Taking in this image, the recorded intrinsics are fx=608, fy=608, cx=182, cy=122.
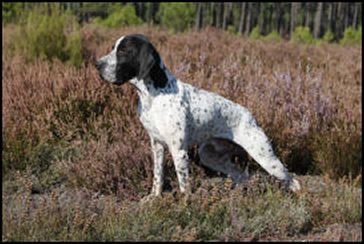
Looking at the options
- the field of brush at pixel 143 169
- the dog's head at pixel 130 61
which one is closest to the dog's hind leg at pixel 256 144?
the field of brush at pixel 143 169

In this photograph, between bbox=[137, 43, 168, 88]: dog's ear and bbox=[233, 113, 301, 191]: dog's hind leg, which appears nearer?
bbox=[137, 43, 168, 88]: dog's ear

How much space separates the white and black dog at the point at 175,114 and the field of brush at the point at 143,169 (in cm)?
22

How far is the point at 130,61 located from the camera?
398 cm

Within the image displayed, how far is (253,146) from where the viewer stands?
175 inches

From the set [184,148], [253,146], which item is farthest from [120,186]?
[253,146]

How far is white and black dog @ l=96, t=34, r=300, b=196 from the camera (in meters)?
4.00

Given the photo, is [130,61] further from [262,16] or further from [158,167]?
[262,16]

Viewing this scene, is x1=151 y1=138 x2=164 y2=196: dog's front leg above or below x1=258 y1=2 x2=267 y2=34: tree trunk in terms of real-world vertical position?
above

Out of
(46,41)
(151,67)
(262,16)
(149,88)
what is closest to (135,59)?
(151,67)

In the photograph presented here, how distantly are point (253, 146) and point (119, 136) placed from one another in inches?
53.5

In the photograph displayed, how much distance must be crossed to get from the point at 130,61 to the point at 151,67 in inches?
6.2

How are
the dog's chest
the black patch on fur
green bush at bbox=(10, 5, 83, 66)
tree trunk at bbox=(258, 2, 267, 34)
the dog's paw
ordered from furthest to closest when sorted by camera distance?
tree trunk at bbox=(258, 2, 267, 34)
green bush at bbox=(10, 5, 83, 66)
the dog's paw
the dog's chest
the black patch on fur

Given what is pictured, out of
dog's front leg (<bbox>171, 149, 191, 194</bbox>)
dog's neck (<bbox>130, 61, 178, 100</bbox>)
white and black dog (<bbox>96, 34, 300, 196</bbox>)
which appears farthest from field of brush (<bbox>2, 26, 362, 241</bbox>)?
dog's neck (<bbox>130, 61, 178, 100</bbox>)

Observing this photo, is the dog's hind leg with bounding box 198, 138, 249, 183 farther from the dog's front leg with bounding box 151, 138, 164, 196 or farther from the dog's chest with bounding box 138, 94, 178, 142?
the dog's chest with bounding box 138, 94, 178, 142
